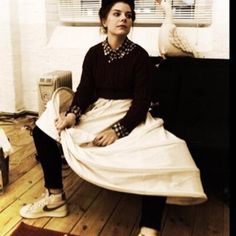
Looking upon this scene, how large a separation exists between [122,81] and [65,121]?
34 cm

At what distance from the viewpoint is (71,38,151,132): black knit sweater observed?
1.59m

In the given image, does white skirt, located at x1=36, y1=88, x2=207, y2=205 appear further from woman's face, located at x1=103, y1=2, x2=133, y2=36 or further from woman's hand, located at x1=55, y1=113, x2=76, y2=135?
woman's face, located at x1=103, y1=2, x2=133, y2=36

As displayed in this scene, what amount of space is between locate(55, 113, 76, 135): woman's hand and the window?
5.39 feet

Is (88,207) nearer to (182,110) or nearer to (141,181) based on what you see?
(141,181)

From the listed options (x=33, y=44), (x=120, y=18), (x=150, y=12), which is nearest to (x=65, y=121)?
(x=120, y=18)

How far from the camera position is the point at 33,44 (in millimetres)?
3260

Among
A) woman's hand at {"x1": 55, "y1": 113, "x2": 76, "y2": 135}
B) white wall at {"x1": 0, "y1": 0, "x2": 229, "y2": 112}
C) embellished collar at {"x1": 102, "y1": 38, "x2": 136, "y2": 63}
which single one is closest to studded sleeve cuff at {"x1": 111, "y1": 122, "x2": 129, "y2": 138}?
woman's hand at {"x1": 55, "y1": 113, "x2": 76, "y2": 135}

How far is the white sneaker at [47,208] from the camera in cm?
171

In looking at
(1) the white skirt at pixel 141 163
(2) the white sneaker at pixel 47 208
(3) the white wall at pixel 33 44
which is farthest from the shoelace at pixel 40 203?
(3) the white wall at pixel 33 44

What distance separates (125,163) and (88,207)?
579mm

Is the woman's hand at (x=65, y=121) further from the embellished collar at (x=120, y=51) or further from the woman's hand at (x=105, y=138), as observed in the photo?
the embellished collar at (x=120, y=51)

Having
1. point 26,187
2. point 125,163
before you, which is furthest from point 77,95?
point 26,187

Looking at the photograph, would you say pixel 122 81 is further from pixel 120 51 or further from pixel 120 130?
pixel 120 130

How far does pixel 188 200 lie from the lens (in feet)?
4.63
